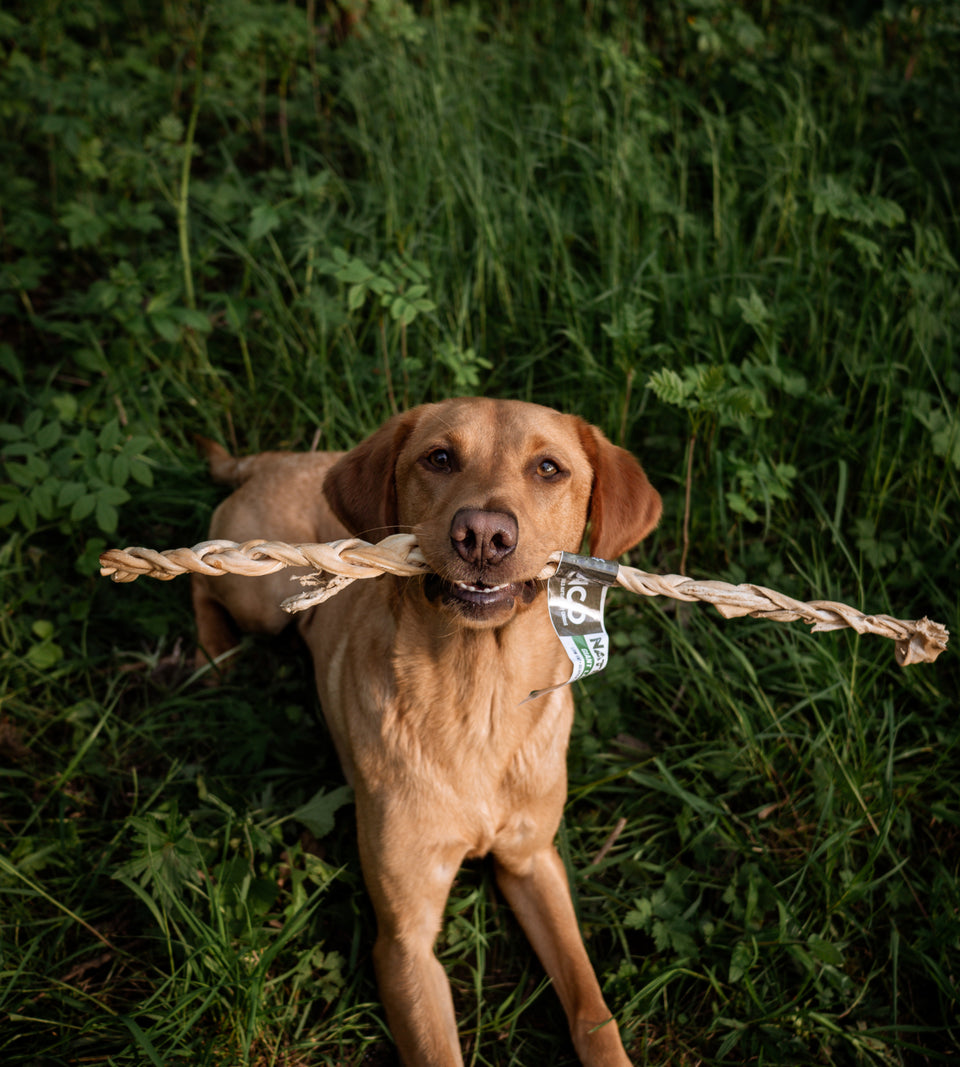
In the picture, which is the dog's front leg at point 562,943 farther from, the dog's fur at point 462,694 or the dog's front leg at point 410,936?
the dog's front leg at point 410,936

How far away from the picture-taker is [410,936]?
241 centimetres

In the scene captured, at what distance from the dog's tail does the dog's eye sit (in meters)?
1.61

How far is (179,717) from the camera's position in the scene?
3352mm

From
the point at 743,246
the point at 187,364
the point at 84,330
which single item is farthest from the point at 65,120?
the point at 743,246

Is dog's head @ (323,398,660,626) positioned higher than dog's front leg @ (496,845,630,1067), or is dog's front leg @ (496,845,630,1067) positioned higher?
dog's head @ (323,398,660,626)

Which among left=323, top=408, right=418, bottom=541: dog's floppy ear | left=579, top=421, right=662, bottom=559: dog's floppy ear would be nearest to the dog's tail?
left=323, top=408, right=418, bottom=541: dog's floppy ear

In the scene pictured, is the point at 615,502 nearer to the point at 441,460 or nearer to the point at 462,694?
the point at 441,460

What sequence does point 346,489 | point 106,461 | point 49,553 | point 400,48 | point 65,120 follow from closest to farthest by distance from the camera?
point 346,489
point 106,461
point 49,553
point 65,120
point 400,48

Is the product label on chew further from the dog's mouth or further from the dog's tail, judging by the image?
the dog's tail

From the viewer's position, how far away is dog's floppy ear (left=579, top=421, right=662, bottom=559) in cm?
253

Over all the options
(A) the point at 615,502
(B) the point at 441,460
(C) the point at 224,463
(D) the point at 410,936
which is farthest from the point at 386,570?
(C) the point at 224,463

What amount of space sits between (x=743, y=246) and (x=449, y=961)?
3.61 m

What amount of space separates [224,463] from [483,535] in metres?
2.35

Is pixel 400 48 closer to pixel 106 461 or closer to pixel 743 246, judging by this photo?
pixel 743 246
